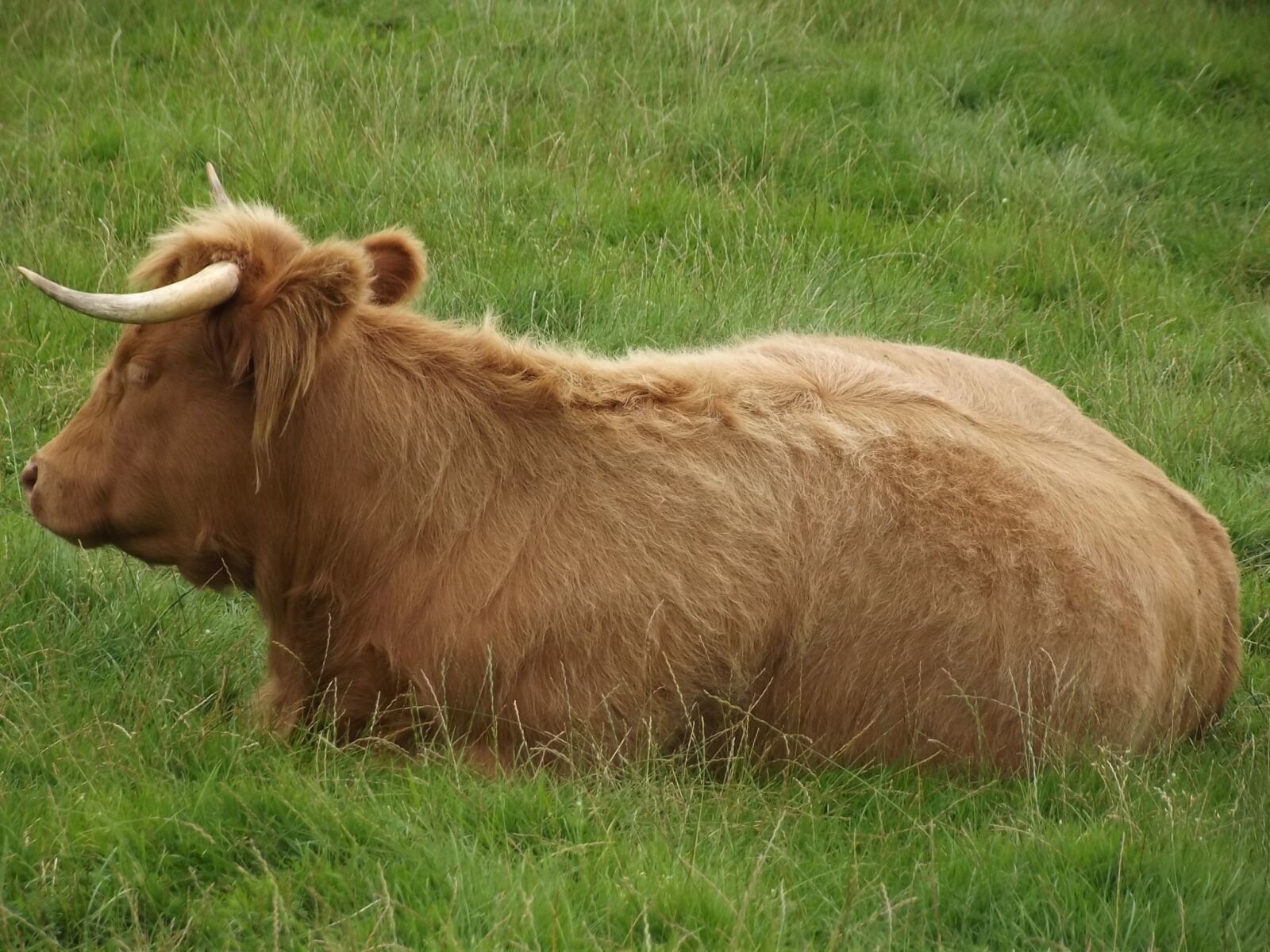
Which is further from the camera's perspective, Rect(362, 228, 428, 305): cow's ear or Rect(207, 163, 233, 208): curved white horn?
Rect(362, 228, 428, 305): cow's ear

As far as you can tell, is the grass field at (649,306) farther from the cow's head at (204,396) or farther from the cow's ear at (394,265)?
the cow's ear at (394,265)

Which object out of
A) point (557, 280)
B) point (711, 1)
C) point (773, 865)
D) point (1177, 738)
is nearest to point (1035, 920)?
point (773, 865)

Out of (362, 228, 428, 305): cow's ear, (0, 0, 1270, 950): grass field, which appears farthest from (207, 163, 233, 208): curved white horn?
(0, 0, 1270, 950): grass field

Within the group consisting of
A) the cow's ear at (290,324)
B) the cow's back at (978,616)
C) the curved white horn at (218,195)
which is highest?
the curved white horn at (218,195)

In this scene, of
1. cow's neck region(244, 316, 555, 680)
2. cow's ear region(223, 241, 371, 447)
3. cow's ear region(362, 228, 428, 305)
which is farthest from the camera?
cow's ear region(362, 228, 428, 305)

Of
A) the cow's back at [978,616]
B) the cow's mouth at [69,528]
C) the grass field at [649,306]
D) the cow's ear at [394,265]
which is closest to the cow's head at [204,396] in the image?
the cow's mouth at [69,528]

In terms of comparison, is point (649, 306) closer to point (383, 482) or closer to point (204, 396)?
point (383, 482)

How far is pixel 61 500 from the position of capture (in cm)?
446

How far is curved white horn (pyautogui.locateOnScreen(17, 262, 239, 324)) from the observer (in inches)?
149

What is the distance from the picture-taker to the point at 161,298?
13.0 ft

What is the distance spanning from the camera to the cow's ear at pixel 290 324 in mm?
4164

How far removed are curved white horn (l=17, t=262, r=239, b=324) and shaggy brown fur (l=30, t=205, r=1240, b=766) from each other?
0.12m

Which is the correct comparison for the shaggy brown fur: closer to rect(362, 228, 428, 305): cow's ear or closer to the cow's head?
the cow's head

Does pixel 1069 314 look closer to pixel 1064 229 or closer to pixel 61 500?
pixel 1064 229
